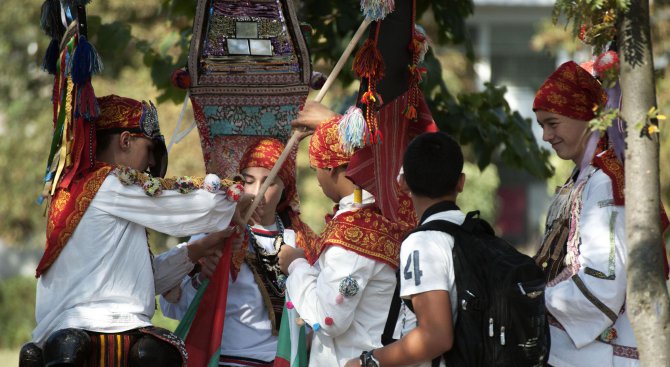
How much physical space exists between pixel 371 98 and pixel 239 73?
1329 mm

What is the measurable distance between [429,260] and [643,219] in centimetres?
75

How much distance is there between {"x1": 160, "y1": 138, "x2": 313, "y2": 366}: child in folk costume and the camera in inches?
200

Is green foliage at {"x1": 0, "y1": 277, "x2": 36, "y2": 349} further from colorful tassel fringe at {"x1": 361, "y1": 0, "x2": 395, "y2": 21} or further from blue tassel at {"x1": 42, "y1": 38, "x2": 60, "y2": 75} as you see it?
colorful tassel fringe at {"x1": 361, "y1": 0, "x2": 395, "y2": 21}

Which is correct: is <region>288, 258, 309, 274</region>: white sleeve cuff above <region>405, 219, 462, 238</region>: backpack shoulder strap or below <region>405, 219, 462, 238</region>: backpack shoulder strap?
below

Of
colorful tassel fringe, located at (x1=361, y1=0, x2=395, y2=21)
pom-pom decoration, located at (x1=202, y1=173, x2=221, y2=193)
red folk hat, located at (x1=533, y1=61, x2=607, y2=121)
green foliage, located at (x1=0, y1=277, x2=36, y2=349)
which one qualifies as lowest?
green foliage, located at (x1=0, y1=277, x2=36, y2=349)

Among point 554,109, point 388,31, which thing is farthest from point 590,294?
point 388,31

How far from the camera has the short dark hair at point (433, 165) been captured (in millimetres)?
3684

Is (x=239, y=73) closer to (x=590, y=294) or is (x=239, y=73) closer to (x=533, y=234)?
(x=590, y=294)

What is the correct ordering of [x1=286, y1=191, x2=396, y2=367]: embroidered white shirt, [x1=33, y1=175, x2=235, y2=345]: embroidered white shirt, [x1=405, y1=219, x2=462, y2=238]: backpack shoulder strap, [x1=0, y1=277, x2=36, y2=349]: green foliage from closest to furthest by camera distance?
1. [x1=405, y1=219, x2=462, y2=238]: backpack shoulder strap
2. [x1=286, y1=191, x2=396, y2=367]: embroidered white shirt
3. [x1=33, y1=175, x2=235, y2=345]: embroidered white shirt
4. [x1=0, y1=277, x2=36, y2=349]: green foliage

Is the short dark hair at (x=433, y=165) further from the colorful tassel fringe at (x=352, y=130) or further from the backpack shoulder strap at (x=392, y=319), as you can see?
the colorful tassel fringe at (x=352, y=130)

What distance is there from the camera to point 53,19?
473 cm

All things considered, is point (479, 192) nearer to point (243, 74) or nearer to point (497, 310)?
point (243, 74)

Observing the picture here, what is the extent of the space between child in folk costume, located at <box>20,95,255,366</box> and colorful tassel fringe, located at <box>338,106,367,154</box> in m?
0.70

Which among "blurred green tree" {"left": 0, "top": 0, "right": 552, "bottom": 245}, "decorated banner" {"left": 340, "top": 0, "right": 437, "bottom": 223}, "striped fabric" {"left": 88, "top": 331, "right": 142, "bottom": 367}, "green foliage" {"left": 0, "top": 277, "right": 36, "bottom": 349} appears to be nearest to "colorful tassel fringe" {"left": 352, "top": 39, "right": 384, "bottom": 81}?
"decorated banner" {"left": 340, "top": 0, "right": 437, "bottom": 223}
